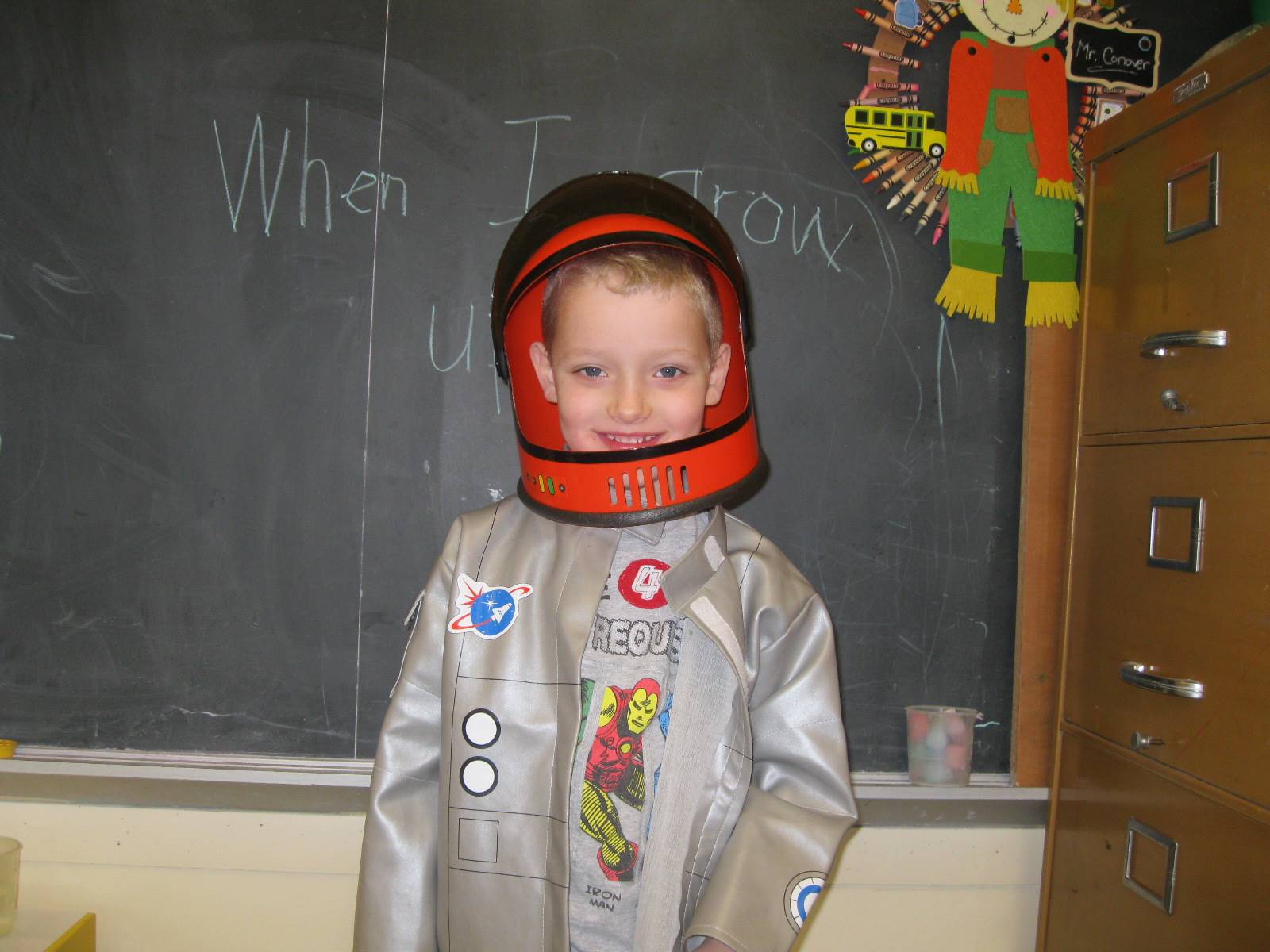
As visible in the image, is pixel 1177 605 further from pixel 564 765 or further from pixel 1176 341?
pixel 564 765

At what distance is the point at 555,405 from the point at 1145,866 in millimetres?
1128

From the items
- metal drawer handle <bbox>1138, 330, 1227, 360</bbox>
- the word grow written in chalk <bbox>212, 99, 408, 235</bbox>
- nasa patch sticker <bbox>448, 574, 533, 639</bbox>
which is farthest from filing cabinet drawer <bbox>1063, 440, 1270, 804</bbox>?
the word grow written in chalk <bbox>212, 99, 408, 235</bbox>

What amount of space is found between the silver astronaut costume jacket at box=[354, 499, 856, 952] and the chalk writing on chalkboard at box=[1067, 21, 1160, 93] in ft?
3.98

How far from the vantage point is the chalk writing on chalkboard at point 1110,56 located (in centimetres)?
170

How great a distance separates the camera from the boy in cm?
101

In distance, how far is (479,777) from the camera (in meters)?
1.03

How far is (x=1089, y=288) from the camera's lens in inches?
62.4

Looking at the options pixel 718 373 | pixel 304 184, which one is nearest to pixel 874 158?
pixel 718 373

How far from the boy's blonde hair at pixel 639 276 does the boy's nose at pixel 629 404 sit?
0.11 m

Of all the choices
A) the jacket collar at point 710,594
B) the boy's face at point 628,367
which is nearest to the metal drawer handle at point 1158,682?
the jacket collar at point 710,594

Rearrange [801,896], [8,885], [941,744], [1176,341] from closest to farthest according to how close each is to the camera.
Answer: [801,896] < [1176,341] < [8,885] < [941,744]

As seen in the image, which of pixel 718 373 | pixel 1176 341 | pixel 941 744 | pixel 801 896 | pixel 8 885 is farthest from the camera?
pixel 941 744

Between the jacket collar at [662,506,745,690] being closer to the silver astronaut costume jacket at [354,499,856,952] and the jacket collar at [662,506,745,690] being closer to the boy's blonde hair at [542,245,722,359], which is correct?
the silver astronaut costume jacket at [354,499,856,952]

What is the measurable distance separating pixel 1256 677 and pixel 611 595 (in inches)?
32.2
